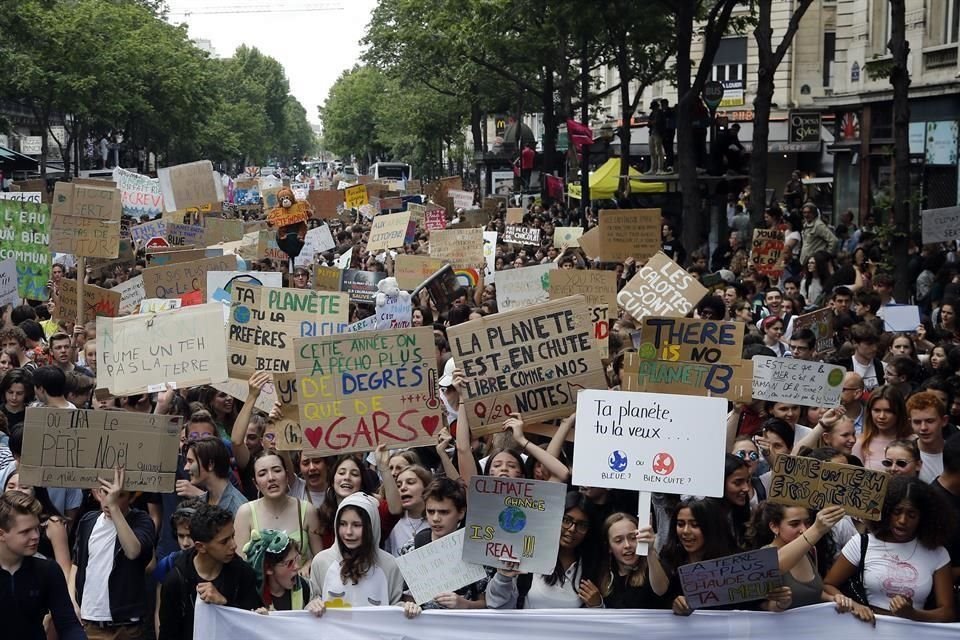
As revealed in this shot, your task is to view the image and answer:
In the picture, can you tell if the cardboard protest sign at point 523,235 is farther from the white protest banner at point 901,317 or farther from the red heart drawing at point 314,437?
the red heart drawing at point 314,437

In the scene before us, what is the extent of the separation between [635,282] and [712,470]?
647 centimetres

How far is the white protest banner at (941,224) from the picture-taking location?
48.5ft

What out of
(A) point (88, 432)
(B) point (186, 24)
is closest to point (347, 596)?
(A) point (88, 432)

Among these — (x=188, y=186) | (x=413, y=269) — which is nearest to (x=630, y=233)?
(x=413, y=269)

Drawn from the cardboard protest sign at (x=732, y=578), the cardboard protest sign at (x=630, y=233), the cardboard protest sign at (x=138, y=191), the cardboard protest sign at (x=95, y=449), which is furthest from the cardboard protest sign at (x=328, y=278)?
the cardboard protest sign at (x=732, y=578)

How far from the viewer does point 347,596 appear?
20.8ft

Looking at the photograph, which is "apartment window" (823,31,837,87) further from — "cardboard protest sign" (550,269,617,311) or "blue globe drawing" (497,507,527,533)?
"blue globe drawing" (497,507,527,533)

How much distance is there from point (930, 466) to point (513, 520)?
2672mm

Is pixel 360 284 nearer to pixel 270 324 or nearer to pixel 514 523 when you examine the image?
pixel 270 324

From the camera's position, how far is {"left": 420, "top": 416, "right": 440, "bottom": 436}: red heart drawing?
312 inches

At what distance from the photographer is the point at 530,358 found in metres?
8.28

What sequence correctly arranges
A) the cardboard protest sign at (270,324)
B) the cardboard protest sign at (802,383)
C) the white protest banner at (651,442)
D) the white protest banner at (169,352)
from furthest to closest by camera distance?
1. the cardboard protest sign at (270,324)
2. the white protest banner at (169,352)
3. the cardboard protest sign at (802,383)
4. the white protest banner at (651,442)

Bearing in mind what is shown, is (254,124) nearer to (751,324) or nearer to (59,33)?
(59,33)

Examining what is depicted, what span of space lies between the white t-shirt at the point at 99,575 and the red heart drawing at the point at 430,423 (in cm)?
197
